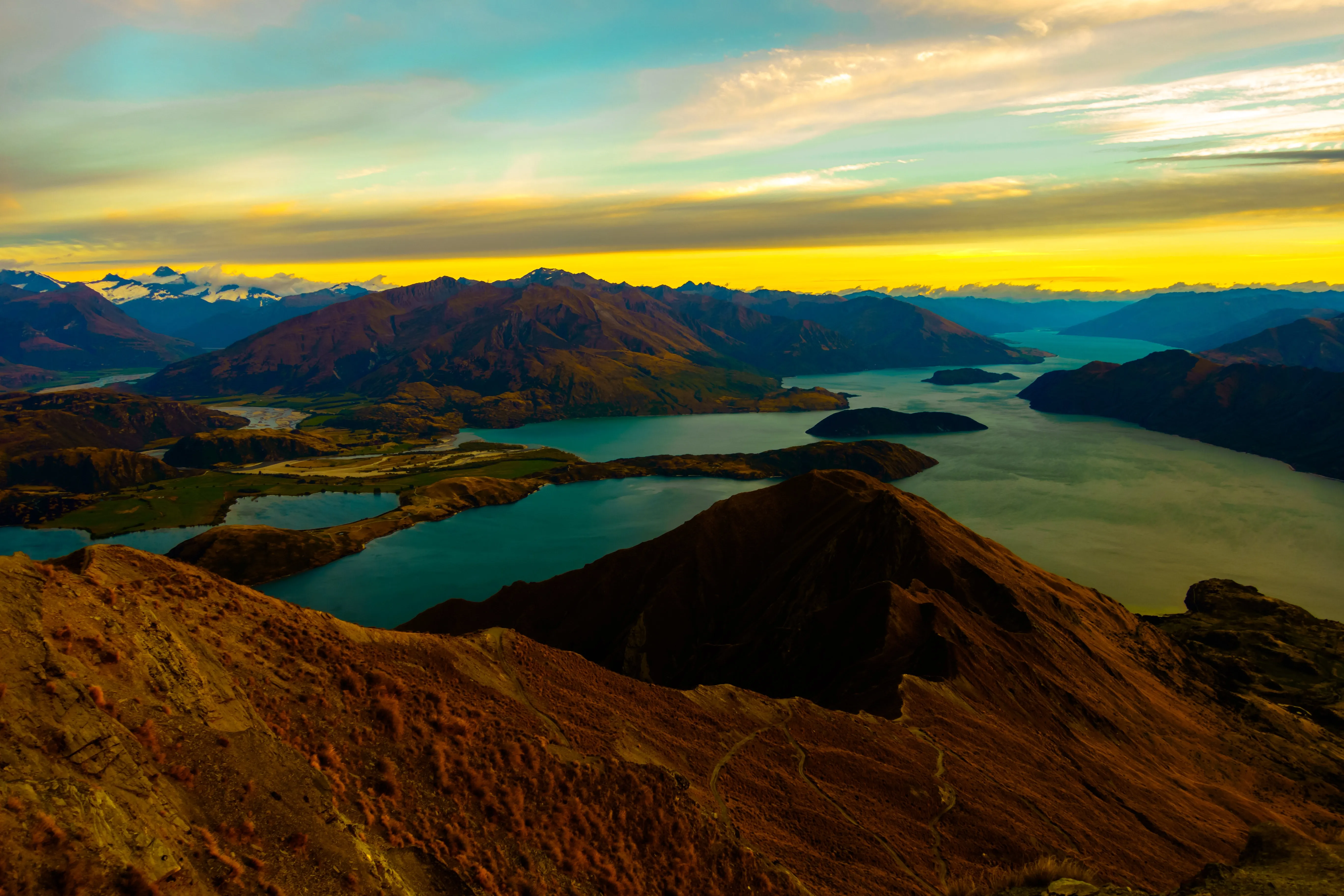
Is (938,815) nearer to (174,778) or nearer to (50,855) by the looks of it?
(174,778)

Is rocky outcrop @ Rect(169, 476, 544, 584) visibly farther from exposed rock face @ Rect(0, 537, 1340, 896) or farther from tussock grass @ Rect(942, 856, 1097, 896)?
tussock grass @ Rect(942, 856, 1097, 896)

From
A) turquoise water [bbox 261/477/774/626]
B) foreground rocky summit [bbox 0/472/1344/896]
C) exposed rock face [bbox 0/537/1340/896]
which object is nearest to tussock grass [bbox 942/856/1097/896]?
foreground rocky summit [bbox 0/472/1344/896]

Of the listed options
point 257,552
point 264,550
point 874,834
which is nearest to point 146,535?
point 257,552

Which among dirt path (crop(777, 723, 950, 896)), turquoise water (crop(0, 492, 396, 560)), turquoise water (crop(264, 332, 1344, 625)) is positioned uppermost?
dirt path (crop(777, 723, 950, 896))

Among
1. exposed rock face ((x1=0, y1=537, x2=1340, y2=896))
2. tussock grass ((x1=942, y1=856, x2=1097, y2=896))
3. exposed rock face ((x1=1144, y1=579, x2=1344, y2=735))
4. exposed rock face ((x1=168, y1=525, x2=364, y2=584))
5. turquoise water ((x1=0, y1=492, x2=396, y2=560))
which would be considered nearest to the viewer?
exposed rock face ((x1=0, y1=537, x2=1340, y2=896))

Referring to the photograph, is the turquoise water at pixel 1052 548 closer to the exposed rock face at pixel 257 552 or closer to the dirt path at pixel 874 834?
the exposed rock face at pixel 257 552

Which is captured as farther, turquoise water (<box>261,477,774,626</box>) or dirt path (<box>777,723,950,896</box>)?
turquoise water (<box>261,477,774,626</box>)

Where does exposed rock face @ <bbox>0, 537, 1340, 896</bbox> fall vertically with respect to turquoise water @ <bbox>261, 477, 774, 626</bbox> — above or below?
above
